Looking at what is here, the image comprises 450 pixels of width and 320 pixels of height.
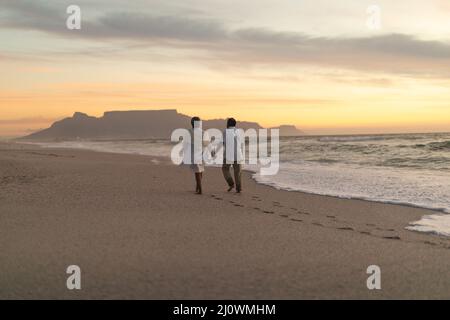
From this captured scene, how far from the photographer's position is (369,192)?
12547 millimetres

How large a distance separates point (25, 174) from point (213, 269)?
12153mm

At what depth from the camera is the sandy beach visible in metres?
4.70

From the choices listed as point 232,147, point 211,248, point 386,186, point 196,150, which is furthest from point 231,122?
point 211,248

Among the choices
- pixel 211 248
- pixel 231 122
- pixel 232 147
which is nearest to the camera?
pixel 211 248

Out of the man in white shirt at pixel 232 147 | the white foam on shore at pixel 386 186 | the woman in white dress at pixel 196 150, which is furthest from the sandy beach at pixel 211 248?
the man in white shirt at pixel 232 147

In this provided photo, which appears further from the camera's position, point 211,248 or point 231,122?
point 231,122

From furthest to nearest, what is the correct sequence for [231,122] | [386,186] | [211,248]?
[386,186] < [231,122] < [211,248]

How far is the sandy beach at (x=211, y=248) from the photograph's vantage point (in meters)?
4.70

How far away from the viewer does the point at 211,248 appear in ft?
20.3

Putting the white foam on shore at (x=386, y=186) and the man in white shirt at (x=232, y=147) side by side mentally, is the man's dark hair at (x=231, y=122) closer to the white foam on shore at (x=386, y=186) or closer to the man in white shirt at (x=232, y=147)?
the man in white shirt at (x=232, y=147)

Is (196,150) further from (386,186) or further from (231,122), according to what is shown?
(386,186)

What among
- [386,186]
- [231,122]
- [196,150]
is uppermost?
[231,122]
